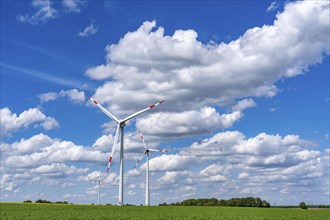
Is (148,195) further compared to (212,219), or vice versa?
(148,195)

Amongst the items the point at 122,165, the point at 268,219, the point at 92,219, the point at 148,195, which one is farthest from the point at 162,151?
the point at 92,219

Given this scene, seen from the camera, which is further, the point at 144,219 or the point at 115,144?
the point at 115,144

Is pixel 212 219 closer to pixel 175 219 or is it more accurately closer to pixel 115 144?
pixel 175 219

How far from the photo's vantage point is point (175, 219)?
6662 centimetres

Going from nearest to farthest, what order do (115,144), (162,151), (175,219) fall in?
(175,219)
(115,144)
(162,151)

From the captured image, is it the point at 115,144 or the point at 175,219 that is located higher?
the point at 115,144

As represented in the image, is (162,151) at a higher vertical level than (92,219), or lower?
higher

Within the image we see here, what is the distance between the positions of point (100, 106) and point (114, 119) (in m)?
5.36

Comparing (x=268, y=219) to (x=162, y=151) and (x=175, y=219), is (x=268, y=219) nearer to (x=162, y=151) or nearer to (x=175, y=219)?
(x=175, y=219)

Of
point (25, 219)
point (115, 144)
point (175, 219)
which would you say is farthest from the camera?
point (115, 144)

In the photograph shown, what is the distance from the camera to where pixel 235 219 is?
71625 mm

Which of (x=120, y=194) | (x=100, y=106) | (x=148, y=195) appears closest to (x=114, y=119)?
(x=100, y=106)

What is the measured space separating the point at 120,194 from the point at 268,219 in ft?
181

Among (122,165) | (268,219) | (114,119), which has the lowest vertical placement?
(268,219)
